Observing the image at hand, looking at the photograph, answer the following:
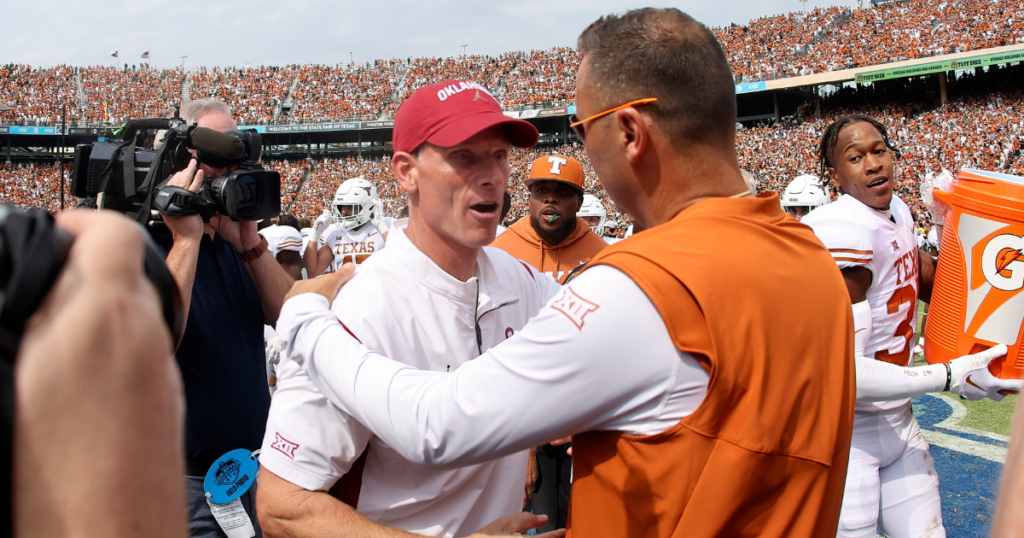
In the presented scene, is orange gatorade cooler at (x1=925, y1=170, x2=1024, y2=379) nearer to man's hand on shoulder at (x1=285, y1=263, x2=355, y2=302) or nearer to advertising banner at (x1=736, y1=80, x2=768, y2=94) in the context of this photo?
man's hand on shoulder at (x1=285, y1=263, x2=355, y2=302)

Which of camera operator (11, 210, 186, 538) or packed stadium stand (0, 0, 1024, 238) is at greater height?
packed stadium stand (0, 0, 1024, 238)

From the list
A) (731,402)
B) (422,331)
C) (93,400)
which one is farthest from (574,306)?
(93,400)

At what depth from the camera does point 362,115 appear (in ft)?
128

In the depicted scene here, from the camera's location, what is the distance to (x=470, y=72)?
1599 inches

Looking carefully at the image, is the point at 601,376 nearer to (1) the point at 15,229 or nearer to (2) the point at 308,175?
(1) the point at 15,229

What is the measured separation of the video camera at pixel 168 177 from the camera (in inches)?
87.8

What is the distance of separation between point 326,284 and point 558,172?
12.1 ft

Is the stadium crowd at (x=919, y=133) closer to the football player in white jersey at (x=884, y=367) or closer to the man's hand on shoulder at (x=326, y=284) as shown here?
the football player in white jersey at (x=884, y=367)

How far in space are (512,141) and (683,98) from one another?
65 centimetres

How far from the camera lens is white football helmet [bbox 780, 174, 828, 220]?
20.1 ft

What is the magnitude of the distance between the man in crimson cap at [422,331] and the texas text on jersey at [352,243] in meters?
5.12

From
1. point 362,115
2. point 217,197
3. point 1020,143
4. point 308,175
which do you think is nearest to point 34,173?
point 308,175

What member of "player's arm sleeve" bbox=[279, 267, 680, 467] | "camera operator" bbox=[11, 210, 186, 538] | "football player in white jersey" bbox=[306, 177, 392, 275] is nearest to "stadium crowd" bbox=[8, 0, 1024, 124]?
"football player in white jersey" bbox=[306, 177, 392, 275]

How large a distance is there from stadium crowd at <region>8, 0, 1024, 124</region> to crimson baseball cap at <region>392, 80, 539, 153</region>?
32208 mm
